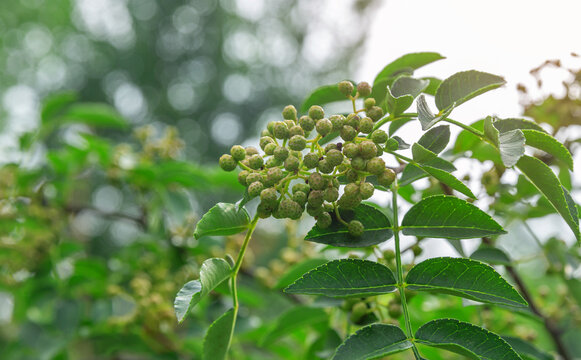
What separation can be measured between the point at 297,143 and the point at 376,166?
112 mm

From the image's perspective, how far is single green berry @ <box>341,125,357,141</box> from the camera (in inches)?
25.3

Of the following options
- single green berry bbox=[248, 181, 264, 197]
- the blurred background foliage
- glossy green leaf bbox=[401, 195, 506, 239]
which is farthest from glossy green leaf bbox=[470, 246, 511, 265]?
single green berry bbox=[248, 181, 264, 197]

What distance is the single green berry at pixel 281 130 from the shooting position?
0.68 m

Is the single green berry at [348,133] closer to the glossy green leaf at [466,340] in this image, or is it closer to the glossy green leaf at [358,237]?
the glossy green leaf at [358,237]

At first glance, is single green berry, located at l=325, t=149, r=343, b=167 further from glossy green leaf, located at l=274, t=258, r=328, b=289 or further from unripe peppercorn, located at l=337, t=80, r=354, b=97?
glossy green leaf, located at l=274, t=258, r=328, b=289

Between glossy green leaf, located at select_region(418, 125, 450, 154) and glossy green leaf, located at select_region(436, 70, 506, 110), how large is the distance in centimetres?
3

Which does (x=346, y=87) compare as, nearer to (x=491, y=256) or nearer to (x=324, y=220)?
(x=324, y=220)

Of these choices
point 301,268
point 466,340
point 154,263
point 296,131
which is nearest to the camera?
point 466,340

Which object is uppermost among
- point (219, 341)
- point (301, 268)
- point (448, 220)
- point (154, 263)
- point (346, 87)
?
point (346, 87)

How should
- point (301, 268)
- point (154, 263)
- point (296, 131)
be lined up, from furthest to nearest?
point (154, 263) → point (301, 268) → point (296, 131)

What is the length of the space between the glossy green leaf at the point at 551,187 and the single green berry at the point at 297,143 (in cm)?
29

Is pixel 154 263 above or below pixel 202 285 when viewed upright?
below

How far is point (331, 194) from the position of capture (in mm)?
638

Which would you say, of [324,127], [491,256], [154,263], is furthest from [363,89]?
[154,263]
